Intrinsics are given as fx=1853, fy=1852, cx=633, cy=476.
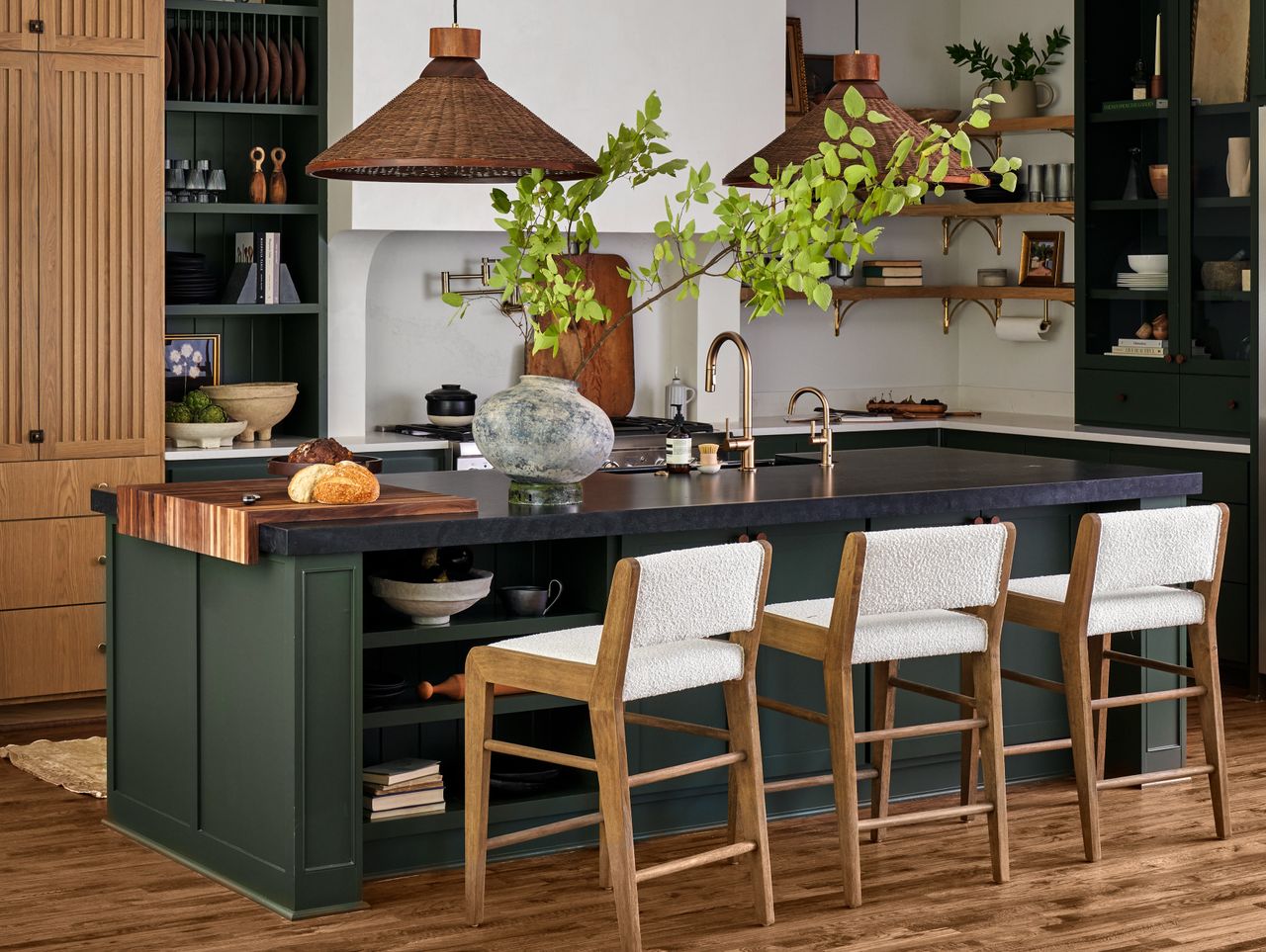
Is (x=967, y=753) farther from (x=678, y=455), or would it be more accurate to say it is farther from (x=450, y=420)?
(x=450, y=420)

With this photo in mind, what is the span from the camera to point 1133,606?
4555 mm

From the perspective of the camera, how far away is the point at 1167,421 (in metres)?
7.10

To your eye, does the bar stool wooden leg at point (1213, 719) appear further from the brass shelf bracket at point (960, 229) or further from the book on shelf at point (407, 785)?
the brass shelf bracket at point (960, 229)

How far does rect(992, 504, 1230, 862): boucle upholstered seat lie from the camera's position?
441 cm

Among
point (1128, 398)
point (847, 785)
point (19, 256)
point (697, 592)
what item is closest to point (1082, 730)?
point (847, 785)

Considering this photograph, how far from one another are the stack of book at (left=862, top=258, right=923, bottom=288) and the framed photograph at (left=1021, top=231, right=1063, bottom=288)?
47cm

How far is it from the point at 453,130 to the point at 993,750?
188 cm

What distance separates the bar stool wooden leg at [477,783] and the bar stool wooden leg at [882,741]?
1100 mm

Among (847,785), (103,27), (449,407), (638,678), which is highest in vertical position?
(103,27)

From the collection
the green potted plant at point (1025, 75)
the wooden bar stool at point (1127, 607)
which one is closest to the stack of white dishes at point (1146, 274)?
the green potted plant at point (1025, 75)

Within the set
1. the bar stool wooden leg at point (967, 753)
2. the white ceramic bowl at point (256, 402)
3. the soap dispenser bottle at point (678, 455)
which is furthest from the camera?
the white ceramic bowl at point (256, 402)

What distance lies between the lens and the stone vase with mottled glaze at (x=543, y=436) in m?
4.39

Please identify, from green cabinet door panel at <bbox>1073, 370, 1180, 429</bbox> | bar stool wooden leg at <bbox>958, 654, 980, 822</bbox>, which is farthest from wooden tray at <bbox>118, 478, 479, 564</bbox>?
green cabinet door panel at <bbox>1073, 370, 1180, 429</bbox>

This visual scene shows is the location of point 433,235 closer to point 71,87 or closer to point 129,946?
point 71,87
